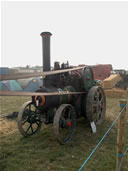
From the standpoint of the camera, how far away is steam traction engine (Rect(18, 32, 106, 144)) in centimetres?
359

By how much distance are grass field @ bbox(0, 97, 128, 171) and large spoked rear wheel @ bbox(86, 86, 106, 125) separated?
39 centimetres

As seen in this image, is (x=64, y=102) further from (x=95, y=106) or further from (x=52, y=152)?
(x=52, y=152)

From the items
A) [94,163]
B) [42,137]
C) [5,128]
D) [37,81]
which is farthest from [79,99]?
[37,81]

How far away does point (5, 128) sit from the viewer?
4.48 metres

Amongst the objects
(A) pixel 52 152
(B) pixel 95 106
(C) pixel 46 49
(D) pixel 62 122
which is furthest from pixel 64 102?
(C) pixel 46 49

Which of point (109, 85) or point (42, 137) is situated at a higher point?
point (109, 85)

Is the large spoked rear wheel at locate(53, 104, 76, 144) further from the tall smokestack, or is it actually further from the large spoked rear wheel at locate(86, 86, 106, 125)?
the tall smokestack

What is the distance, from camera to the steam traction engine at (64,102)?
3590 millimetres

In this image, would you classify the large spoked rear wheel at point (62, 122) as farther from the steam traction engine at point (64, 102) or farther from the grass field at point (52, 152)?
the grass field at point (52, 152)

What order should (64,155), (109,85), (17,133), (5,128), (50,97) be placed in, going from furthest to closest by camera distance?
(109,85), (5,128), (17,133), (50,97), (64,155)

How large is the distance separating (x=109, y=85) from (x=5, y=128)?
8.05m

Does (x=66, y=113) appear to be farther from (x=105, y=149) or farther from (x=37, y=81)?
(x=37, y=81)

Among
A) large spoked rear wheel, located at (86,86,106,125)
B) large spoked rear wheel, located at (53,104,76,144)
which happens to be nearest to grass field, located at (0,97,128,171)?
large spoked rear wheel, located at (53,104,76,144)

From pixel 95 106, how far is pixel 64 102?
1.01m
